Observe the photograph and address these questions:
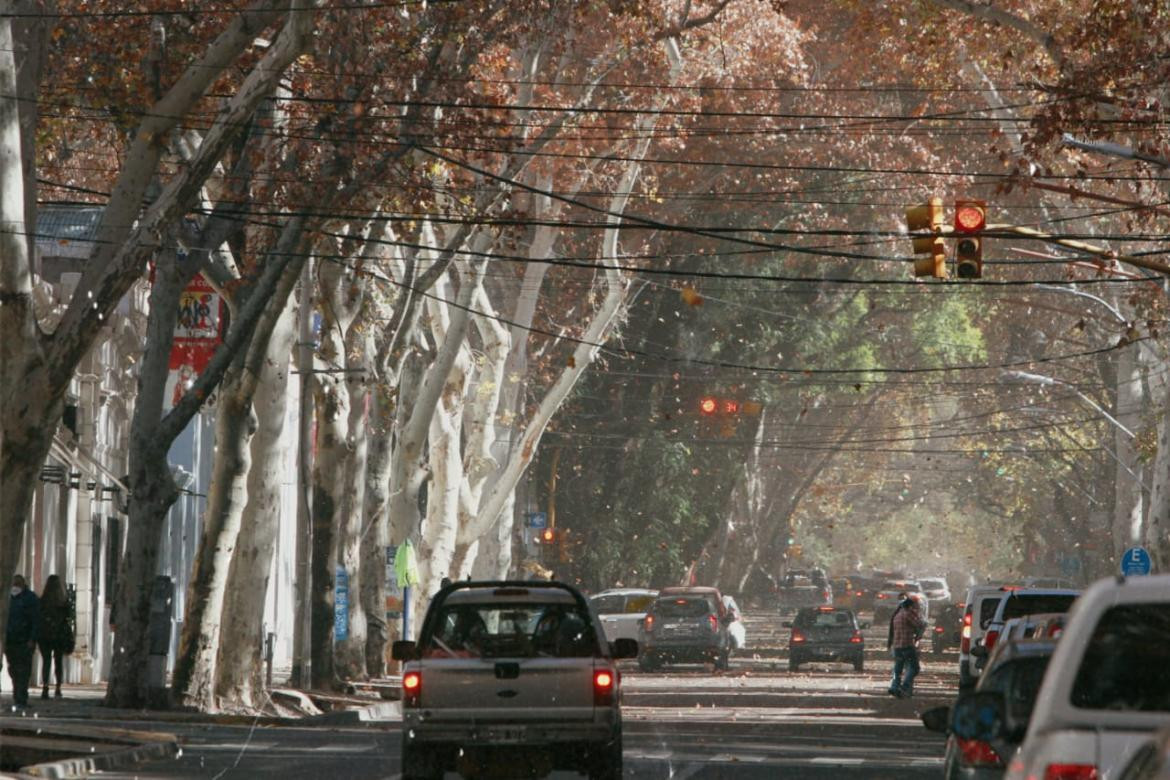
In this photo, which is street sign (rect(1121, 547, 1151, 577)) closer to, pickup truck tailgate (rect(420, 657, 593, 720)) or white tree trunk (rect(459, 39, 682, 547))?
white tree trunk (rect(459, 39, 682, 547))

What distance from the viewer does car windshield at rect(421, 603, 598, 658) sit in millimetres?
16016

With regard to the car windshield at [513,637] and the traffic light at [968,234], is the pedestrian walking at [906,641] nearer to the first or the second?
the traffic light at [968,234]

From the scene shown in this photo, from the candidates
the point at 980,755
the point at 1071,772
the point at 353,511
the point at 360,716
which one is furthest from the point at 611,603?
the point at 1071,772

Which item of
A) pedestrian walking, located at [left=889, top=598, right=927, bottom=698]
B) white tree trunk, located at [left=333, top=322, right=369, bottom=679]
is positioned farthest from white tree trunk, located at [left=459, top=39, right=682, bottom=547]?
pedestrian walking, located at [left=889, top=598, right=927, bottom=698]

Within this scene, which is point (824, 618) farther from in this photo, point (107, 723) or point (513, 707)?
point (513, 707)

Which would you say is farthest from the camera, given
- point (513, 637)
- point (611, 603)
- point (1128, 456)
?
point (1128, 456)

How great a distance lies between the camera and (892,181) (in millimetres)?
50750

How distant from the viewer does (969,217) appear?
2528cm

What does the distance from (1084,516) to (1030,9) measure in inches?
1828

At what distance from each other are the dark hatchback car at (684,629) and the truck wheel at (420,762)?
28.4m

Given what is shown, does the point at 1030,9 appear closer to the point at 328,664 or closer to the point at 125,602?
the point at 328,664

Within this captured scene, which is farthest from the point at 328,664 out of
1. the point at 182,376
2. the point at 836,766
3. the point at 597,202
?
the point at 597,202

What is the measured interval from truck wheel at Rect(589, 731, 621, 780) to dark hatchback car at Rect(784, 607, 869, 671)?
2982cm

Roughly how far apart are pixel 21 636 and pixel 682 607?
781 inches
